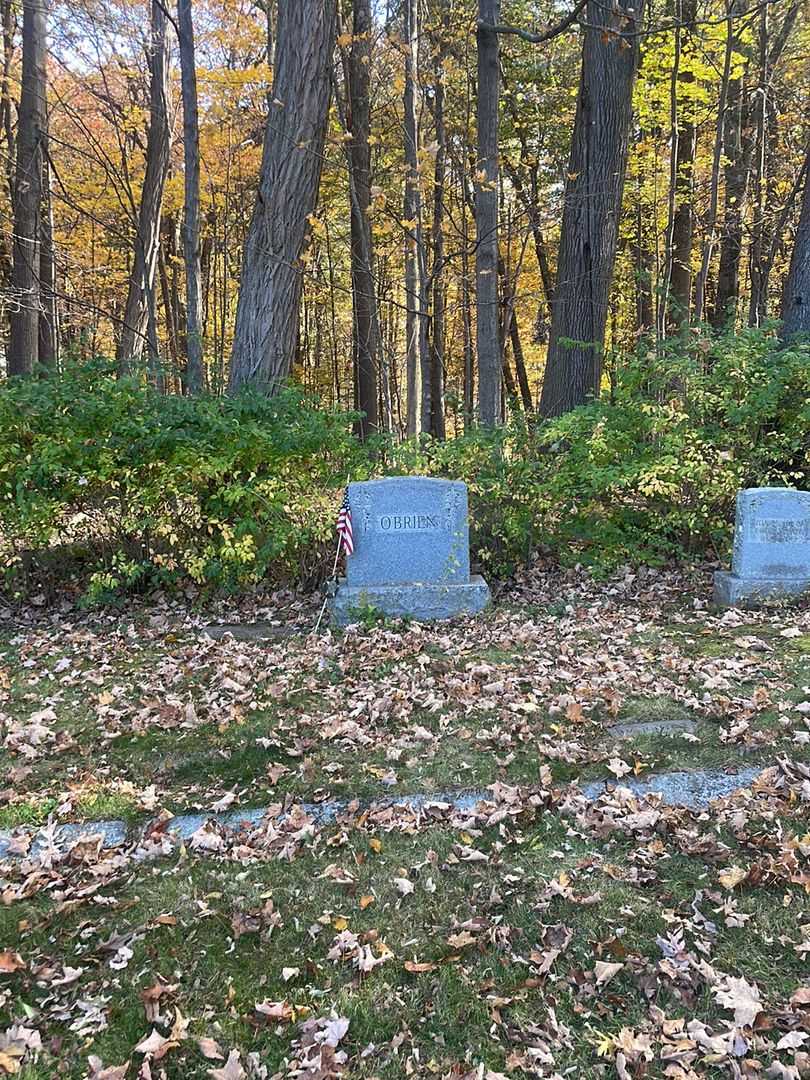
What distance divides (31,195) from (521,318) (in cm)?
1267

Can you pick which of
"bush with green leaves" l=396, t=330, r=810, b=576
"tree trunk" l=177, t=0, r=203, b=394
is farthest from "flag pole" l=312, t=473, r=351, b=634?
"tree trunk" l=177, t=0, r=203, b=394

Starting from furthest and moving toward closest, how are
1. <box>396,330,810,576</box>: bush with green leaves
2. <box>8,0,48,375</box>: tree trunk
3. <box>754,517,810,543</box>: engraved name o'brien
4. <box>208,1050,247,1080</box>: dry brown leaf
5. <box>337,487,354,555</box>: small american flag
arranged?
<box>8,0,48,375</box>: tree trunk, <box>396,330,810,576</box>: bush with green leaves, <box>754,517,810,543</box>: engraved name o'brien, <box>337,487,354,555</box>: small american flag, <box>208,1050,247,1080</box>: dry brown leaf

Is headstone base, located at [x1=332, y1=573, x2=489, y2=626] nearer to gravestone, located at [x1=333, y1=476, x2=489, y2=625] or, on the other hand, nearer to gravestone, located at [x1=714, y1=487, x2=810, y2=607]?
gravestone, located at [x1=333, y1=476, x2=489, y2=625]

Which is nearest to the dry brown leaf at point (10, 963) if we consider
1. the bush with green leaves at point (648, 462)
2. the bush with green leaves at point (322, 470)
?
the bush with green leaves at point (322, 470)

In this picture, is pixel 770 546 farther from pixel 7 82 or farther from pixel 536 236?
pixel 7 82

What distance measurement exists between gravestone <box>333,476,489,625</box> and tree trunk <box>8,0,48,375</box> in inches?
331

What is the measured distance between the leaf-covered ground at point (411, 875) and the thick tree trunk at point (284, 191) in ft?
14.1

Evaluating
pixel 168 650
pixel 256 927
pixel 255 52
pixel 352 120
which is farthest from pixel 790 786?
pixel 255 52

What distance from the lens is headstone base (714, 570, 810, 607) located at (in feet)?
21.1

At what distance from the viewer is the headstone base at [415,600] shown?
650 cm

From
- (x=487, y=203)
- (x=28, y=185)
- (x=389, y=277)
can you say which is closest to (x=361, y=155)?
(x=487, y=203)

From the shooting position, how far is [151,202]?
43.2 feet

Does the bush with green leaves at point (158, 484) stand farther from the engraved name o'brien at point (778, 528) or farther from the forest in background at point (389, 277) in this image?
the engraved name o'brien at point (778, 528)

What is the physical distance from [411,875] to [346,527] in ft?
11.9
